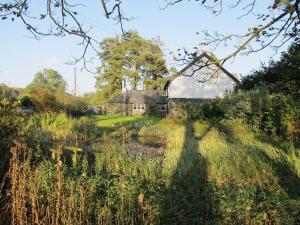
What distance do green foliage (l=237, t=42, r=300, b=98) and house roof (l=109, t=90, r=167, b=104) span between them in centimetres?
3096

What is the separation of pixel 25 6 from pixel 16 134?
2293 millimetres

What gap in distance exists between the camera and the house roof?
52188 millimetres

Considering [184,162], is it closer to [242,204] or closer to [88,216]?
[242,204]

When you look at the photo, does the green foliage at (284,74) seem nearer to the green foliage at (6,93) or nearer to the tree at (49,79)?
the green foliage at (6,93)

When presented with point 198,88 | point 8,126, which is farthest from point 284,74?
point 198,88

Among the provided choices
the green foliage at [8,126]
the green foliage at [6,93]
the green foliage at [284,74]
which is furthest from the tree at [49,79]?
the green foliage at [8,126]

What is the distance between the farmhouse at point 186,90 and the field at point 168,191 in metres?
1.81

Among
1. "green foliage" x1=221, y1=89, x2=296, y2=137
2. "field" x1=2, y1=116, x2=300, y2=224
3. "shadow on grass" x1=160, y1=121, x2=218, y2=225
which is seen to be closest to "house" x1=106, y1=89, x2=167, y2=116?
"green foliage" x1=221, y1=89, x2=296, y2=137

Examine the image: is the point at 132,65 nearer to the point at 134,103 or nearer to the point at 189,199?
the point at 134,103

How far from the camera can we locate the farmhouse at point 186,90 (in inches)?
231

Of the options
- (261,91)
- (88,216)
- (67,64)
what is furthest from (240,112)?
(88,216)

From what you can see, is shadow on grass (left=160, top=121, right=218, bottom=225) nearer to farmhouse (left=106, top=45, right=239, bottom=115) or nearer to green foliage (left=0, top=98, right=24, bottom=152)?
farmhouse (left=106, top=45, right=239, bottom=115)

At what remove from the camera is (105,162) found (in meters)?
7.44

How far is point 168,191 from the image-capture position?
5488mm
